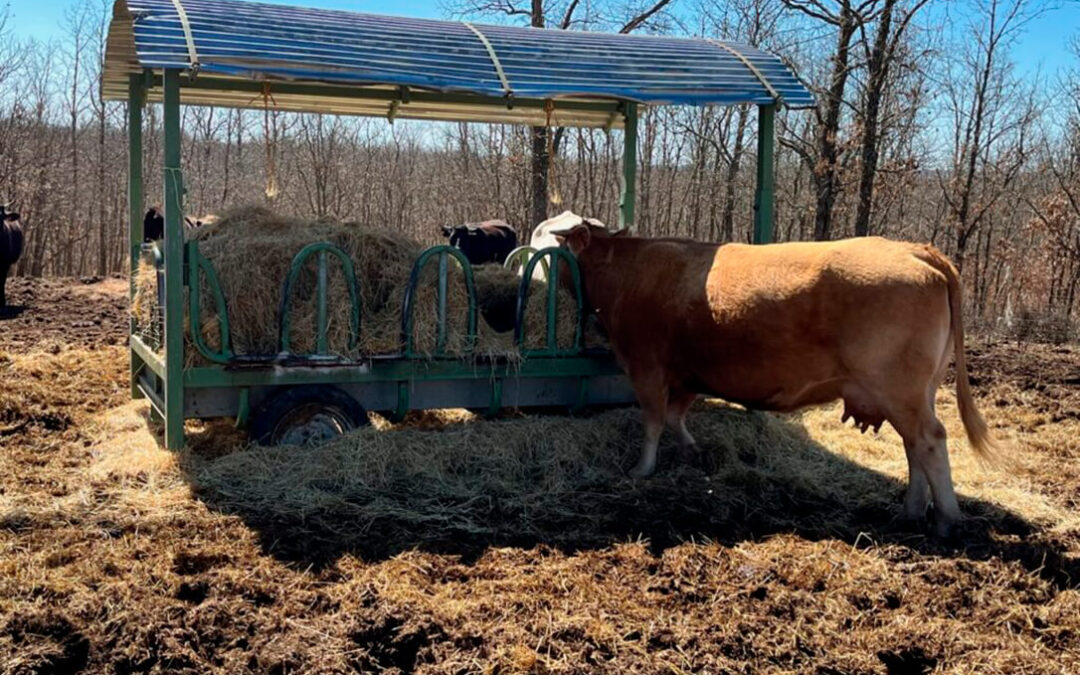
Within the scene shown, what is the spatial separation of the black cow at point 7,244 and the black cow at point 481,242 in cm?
680

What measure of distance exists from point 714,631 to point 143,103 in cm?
645

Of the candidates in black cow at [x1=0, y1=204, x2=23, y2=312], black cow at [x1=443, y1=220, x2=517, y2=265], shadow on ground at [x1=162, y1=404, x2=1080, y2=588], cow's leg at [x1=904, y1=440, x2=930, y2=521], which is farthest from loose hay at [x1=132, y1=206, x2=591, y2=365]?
black cow at [x1=0, y1=204, x2=23, y2=312]

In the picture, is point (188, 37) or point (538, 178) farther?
point (538, 178)

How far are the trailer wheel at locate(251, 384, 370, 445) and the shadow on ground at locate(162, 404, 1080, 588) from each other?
0.21 metres

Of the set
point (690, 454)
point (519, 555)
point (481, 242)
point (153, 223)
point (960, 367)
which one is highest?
point (153, 223)

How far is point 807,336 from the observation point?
17.5 feet

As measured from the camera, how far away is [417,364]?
629 cm

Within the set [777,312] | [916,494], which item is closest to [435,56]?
[777,312]

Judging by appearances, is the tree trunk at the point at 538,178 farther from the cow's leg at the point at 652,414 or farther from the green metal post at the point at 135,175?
the cow's leg at the point at 652,414

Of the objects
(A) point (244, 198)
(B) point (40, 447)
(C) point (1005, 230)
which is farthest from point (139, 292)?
(C) point (1005, 230)

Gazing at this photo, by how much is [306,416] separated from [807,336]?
127 inches

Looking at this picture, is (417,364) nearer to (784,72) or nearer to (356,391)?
(356,391)

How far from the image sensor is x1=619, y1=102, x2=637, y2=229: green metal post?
867 cm

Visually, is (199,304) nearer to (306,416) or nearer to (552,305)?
(306,416)
